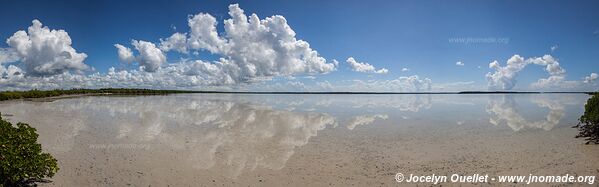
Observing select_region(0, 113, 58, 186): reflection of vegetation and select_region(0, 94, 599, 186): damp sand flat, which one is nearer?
select_region(0, 113, 58, 186): reflection of vegetation

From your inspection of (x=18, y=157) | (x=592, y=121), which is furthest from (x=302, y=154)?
(x=592, y=121)

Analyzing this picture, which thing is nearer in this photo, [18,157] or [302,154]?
[18,157]

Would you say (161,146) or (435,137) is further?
(435,137)

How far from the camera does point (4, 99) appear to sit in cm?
5981

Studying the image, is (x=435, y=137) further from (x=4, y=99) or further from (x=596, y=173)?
(x=4, y=99)

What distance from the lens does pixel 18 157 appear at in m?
7.34

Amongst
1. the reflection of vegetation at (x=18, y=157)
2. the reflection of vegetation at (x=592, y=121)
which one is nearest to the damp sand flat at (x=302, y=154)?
the reflection of vegetation at (x=592, y=121)

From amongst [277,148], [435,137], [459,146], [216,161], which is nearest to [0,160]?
[216,161]

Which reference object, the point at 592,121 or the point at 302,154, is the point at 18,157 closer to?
the point at 302,154

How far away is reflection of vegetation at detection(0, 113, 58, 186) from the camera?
7.21 m

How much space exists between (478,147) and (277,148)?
24.5 ft

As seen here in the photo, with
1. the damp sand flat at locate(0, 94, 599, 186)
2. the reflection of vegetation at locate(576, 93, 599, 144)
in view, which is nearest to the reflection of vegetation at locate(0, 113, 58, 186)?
the damp sand flat at locate(0, 94, 599, 186)

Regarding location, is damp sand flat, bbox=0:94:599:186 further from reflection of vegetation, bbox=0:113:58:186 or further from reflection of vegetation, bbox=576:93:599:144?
reflection of vegetation, bbox=0:113:58:186

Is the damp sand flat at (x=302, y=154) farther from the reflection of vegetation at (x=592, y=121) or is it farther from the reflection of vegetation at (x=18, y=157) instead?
the reflection of vegetation at (x=18, y=157)
